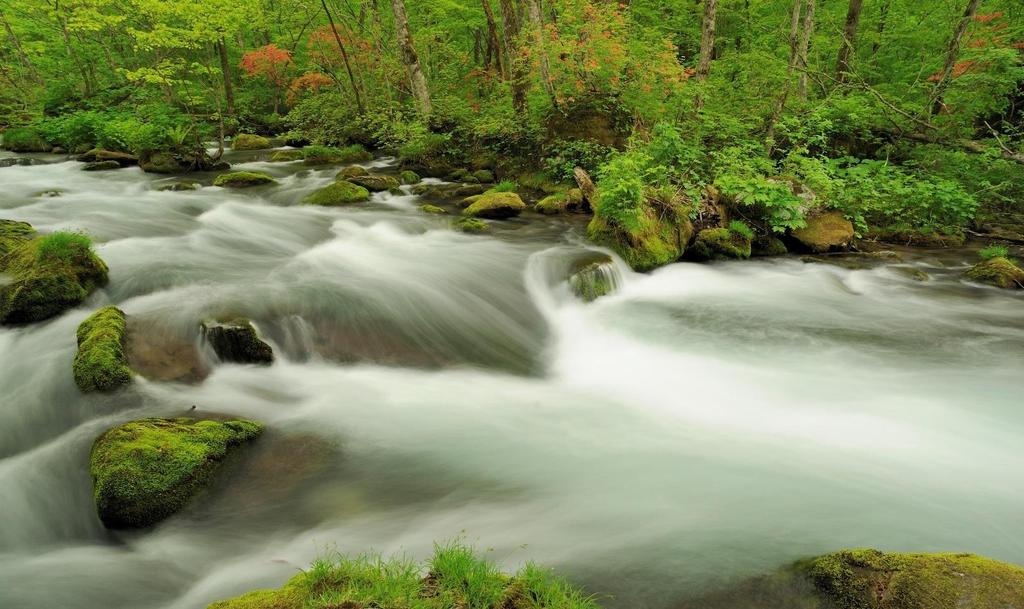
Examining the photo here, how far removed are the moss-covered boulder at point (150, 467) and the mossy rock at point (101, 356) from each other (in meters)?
0.78

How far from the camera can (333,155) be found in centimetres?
1627

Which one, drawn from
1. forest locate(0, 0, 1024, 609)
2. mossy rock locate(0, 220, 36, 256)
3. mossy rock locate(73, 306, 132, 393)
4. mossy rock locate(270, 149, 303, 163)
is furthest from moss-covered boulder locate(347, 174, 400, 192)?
mossy rock locate(73, 306, 132, 393)

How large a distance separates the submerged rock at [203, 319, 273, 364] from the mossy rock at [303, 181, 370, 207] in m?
6.95

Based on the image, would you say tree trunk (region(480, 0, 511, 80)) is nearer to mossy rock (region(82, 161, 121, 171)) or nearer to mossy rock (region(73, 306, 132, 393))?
mossy rock (region(82, 161, 121, 171))

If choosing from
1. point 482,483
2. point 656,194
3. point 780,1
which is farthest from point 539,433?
point 780,1

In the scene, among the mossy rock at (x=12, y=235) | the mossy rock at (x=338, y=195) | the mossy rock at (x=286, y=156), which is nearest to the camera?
the mossy rock at (x=12, y=235)

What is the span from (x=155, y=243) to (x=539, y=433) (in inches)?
277

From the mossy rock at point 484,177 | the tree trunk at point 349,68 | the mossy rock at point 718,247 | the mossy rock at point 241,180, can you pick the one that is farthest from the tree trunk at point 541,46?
the tree trunk at point 349,68

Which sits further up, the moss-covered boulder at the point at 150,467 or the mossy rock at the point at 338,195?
the mossy rock at the point at 338,195

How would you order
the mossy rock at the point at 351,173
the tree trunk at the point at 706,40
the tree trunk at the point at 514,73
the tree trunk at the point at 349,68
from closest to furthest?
the tree trunk at the point at 706,40, the mossy rock at the point at 351,173, the tree trunk at the point at 514,73, the tree trunk at the point at 349,68

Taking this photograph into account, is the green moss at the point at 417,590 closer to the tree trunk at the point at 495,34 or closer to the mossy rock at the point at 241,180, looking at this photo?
the mossy rock at the point at 241,180

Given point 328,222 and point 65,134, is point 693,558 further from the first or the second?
point 65,134

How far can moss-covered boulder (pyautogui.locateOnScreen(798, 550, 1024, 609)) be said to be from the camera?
2152 millimetres

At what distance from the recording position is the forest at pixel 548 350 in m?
3.08
